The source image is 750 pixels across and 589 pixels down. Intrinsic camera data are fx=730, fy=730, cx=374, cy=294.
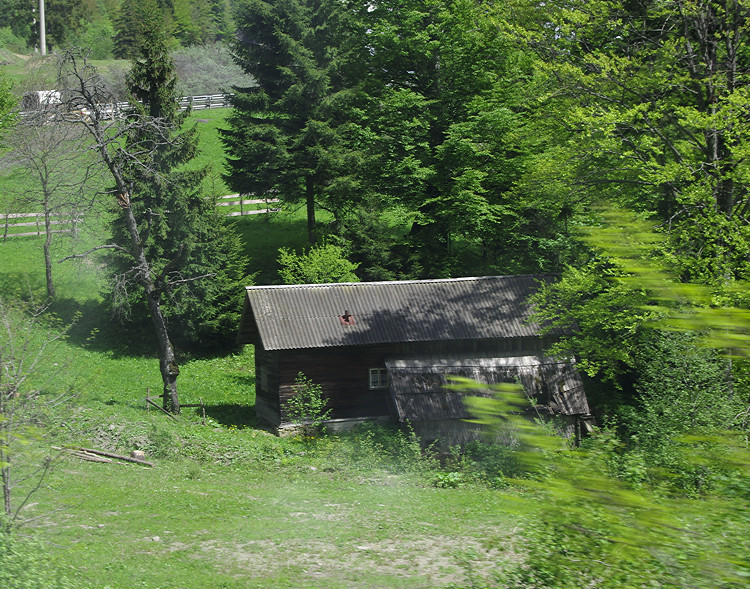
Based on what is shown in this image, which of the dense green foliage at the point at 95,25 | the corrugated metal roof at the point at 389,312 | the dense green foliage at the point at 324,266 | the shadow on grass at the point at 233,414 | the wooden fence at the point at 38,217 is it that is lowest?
the shadow on grass at the point at 233,414

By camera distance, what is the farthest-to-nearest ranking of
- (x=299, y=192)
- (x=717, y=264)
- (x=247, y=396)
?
(x=299, y=192), (x=247, y=396), (x=717, y=264)

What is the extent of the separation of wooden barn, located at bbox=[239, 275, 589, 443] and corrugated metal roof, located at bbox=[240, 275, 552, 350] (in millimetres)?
34

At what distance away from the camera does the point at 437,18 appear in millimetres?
32844

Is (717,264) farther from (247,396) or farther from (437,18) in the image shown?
(437,18)

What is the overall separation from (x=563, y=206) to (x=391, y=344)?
806 centimetres

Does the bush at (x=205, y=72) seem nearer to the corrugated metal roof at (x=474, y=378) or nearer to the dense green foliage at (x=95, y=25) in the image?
the dense green foliage at (x=95, y=25)

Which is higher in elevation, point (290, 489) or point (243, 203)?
point (243, 203)

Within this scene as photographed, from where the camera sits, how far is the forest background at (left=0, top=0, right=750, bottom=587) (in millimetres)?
4250

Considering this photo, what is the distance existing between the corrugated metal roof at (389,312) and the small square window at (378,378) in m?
1.32

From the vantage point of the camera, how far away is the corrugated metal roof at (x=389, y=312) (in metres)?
23.5

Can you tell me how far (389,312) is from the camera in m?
24.6

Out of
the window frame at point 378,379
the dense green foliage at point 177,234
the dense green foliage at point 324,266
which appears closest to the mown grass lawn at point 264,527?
the window frame at point 378,379

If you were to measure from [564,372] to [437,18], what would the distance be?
1810cm

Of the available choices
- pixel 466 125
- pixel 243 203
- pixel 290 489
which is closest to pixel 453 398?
pixel 290 489
